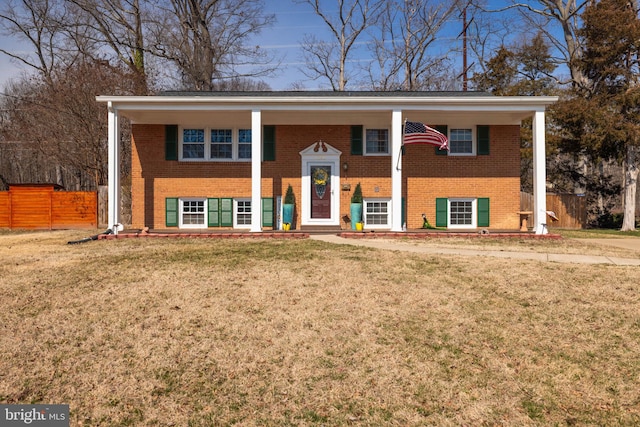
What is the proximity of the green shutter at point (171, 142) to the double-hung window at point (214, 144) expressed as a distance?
0.20m

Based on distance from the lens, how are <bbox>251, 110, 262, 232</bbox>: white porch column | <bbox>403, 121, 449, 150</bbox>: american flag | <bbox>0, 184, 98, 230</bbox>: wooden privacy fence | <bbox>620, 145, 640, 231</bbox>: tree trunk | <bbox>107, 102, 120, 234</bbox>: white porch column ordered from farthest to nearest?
<bbox>620, 145, 640, 231</bbox>: tree trunk
<bbox>0, 184, 98, 230</bbox>: wooden privacy fence
<bbox>251, 110, 262, 232</bbox>: white porch column
<bbox>107, 102, 120, 234</bbox>: white porch column
<bbox>403, 121, 449, 150</bbox>: american flag

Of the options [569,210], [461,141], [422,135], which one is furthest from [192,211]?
[569,210]

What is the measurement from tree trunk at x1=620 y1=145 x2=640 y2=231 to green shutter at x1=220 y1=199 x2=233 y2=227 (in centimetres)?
1701

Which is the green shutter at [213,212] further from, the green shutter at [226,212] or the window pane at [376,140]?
the window pane at [376,140]

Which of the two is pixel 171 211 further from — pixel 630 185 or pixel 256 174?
pixel 630 185

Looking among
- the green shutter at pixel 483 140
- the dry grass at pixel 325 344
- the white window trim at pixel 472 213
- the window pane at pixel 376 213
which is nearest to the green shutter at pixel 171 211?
the window pane at pixel 376 213

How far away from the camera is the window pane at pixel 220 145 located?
15.4 m

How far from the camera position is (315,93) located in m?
15.1

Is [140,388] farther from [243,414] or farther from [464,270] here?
[464,270]

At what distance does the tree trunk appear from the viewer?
18.8 m

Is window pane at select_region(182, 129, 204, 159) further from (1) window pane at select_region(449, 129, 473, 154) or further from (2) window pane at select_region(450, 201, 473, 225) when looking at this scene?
(2) window pane at select_region(450, 201, 473, 225)

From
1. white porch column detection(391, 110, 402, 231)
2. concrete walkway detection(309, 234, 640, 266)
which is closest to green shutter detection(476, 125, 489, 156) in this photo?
white porch column detection(391, 110, 402, 231)

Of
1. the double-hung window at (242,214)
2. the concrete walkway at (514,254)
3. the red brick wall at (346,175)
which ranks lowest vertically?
the concrete walkway at (514,254)

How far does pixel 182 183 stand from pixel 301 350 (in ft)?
40.3
